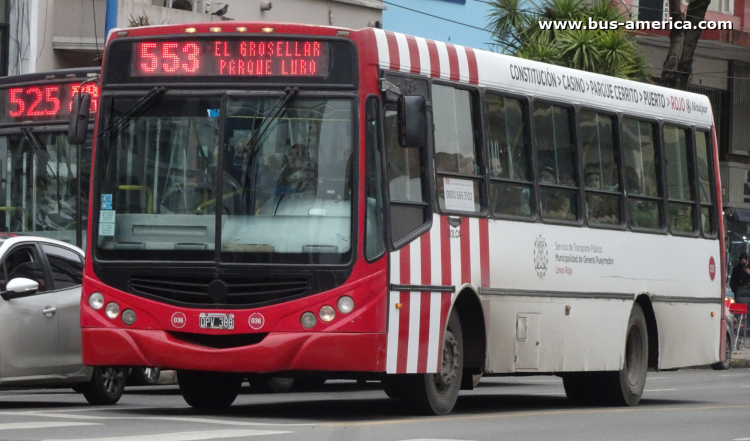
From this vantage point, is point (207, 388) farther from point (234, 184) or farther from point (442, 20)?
point (442, 20)

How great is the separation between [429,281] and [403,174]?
2.76 ft

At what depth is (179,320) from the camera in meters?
11.1

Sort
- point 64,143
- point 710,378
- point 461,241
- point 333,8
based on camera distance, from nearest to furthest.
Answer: point 461,241
point 64,143
point 710,378
point 333,8

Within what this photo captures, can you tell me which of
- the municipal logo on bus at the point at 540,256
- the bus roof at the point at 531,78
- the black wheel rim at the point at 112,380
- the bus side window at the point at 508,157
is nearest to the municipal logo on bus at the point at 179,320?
the bus roof at the point at 531,78

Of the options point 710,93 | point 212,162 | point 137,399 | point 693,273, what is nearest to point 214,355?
point 212,162

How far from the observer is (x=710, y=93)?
121 ft

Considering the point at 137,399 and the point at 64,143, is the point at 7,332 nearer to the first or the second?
the point at 137,399

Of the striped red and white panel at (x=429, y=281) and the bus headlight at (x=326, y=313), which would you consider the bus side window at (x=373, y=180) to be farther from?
the bus headlight at (x=326, y=313)

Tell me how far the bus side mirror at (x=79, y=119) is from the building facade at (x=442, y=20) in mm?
20218

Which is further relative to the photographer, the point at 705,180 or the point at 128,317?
the point at 705,180

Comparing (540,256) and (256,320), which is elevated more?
(540,256)

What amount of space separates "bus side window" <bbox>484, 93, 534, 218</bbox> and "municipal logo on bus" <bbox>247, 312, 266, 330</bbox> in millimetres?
Answer: 2644

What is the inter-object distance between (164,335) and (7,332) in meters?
2.06

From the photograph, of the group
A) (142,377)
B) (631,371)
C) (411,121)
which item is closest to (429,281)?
(411,121)
